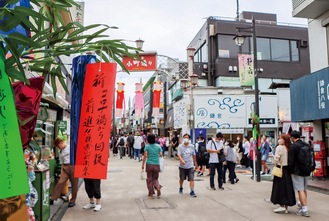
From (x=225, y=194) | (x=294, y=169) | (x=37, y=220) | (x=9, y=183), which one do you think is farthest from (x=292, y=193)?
(x=9, y=183)

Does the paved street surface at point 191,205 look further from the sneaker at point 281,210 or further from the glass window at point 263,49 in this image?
the glass window at point 263,49

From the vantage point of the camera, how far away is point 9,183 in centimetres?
208

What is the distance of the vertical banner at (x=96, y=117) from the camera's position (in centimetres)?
351

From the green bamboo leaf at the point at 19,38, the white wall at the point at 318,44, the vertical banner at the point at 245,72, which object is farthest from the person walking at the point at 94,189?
the vertical banner at the point at 245,72

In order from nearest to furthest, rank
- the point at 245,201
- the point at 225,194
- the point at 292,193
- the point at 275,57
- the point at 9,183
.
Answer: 1. the point at 9,183
2. the point at 292,193
3. the point at 245,201
4. the point at 225,194
5. the point at 275,57

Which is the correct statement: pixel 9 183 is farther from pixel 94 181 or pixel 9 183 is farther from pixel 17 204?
pixel 94 181

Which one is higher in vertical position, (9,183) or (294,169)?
(9,183)

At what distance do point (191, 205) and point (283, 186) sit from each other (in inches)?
93.1

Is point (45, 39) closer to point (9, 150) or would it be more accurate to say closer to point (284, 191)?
point (9, 150)

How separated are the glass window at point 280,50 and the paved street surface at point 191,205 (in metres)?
21.4

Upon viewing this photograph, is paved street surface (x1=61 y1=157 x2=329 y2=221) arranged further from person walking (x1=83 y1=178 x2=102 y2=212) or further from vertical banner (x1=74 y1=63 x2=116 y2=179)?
vertical banner (x1=74 y1=63 x2=116 y2=179)

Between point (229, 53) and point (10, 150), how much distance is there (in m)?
28.2

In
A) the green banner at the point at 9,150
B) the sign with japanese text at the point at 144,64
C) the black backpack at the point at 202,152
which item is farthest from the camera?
the sign with japanese text at the point at 144,64

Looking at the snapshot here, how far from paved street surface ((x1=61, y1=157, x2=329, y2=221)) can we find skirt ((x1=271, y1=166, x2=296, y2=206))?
0.31 meters
